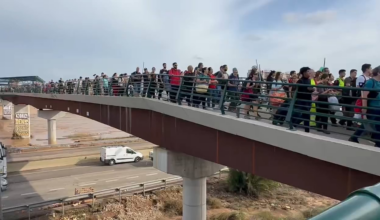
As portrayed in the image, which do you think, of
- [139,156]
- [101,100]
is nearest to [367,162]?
[101,100]

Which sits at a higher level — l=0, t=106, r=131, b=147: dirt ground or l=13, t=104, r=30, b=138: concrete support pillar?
l=13, t=104, r=30, b=138: concrete support pillar

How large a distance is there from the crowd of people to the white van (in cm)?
1073

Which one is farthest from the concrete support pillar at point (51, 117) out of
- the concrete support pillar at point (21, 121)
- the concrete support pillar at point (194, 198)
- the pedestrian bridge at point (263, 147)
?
the concrete support pillar at point (194, 198)

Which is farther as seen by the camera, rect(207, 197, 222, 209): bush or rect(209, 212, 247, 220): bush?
rect(207, 197, 222, 209): bush

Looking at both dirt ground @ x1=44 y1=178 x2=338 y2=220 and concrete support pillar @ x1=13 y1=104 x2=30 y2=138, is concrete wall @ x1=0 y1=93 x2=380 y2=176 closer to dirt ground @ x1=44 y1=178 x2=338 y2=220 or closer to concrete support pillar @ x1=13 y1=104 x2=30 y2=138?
dirt ground @ x1=44 y1=178 x2=338 y2=220

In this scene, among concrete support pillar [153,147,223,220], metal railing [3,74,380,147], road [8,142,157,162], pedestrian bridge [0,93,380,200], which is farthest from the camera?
road [8,142,157,162]

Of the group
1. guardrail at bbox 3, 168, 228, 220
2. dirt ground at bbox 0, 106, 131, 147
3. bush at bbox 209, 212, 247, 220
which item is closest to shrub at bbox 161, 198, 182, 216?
guardrail at bbox 3, 168, 228, 220

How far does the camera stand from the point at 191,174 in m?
13.1

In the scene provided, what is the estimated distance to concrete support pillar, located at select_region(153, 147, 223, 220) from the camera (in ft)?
41.2

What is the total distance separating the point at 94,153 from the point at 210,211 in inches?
777

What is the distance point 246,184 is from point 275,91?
15736 mm

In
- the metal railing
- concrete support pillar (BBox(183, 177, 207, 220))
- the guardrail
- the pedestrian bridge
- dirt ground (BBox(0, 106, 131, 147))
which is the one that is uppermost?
the metal railing

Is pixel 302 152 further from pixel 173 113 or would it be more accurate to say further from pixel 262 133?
pixel 173 113

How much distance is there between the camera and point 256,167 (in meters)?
7.46
